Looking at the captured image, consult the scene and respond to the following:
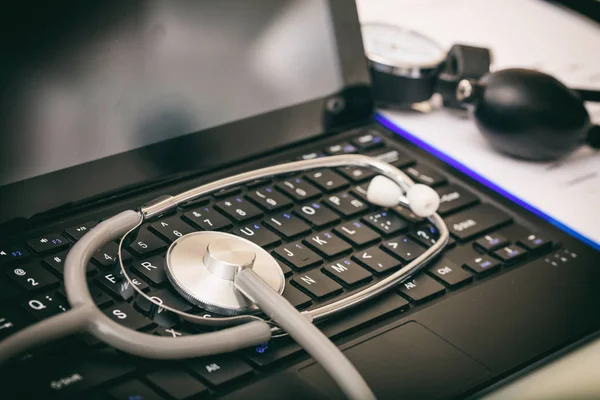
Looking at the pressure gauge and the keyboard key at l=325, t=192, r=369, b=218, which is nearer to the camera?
the keyboard key at l=325, t=192, r=369, b=218

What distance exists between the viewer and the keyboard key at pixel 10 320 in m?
0.41

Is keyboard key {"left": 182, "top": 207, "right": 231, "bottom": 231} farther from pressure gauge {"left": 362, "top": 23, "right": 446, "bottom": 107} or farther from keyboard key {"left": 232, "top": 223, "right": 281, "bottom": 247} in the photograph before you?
pressure gauge {"left": 362, "top": 23, "right": 446, "bottom": 107}

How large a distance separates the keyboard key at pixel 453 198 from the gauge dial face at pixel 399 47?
165mm

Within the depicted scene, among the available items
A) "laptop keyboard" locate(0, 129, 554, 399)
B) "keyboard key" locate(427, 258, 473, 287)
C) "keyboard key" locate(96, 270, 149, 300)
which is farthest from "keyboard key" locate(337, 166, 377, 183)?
"keyboard key" locate(96, 270, 149, 300)

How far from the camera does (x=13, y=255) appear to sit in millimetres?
467

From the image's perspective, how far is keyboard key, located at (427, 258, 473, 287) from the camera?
52 centimetres

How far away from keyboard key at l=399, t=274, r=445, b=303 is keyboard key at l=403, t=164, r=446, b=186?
120mm

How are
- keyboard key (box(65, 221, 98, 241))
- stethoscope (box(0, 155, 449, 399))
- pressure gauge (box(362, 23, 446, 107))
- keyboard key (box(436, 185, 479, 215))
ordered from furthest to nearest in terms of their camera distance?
1. pressure gauge (box(362, 23, 446, 107))
2. keyboard key (box(436, 185, 479, 215))
3. keyboard key (box(65, 221, 98, 241))
4. stethoscope (box(0, 155, 449, 399))

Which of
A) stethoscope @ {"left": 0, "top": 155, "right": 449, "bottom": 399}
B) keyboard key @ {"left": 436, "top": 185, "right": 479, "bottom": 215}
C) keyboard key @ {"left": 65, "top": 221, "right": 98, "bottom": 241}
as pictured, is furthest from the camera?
keyboard key @ {"left": 436, "top": 185, "right": 479, "bottom": 215}

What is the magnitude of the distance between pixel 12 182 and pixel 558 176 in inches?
18.1

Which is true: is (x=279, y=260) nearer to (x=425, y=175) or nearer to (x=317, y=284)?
(x=317, y=284)

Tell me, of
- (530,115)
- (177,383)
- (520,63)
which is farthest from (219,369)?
(520,63)

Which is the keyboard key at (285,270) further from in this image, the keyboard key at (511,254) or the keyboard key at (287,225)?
the keyboard key at (511,254)

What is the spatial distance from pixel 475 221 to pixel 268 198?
155 mm
